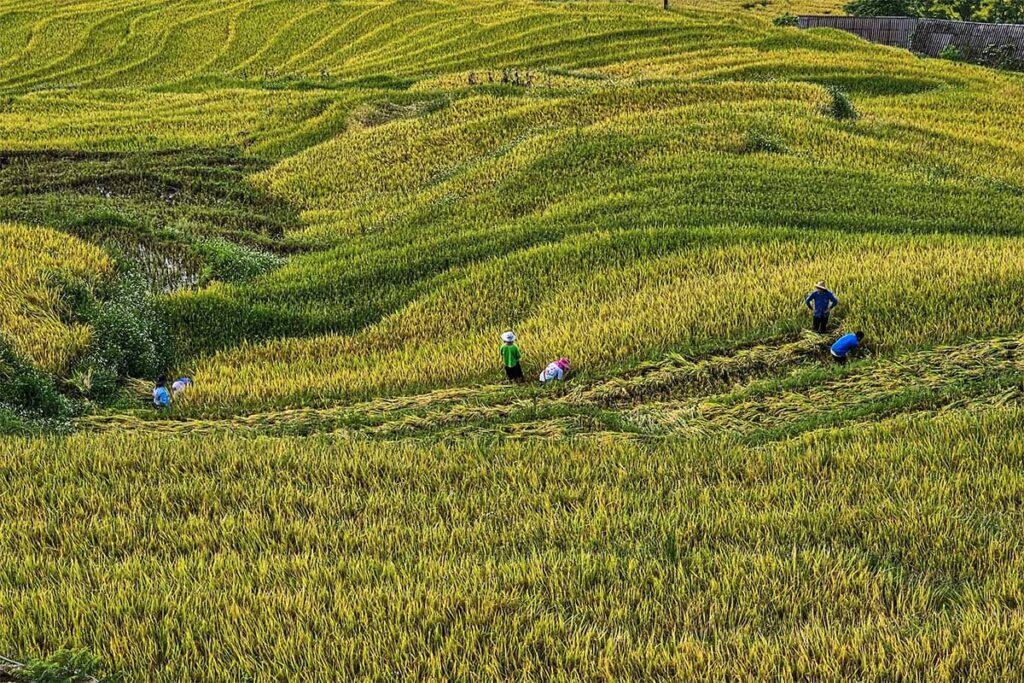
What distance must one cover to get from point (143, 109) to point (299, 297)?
1710cm

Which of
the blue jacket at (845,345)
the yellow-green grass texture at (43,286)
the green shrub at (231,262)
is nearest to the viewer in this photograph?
the blue jacket at (845,345)

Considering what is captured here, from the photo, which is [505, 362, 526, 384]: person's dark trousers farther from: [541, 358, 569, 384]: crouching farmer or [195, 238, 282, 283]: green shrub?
[195, 238, 282, 283]: green shrub

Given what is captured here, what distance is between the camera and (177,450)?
6621 millimetres

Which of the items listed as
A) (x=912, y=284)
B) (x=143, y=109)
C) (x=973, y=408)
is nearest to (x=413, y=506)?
(x=973, y=408)

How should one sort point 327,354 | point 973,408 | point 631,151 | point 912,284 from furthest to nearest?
point 631,151 → point 327,354 → point 912,284 → point 973,408

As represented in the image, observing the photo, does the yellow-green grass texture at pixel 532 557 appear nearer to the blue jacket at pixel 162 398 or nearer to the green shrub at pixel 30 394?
the green shrub at pixel 30 394

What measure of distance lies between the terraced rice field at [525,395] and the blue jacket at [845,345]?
0.21 meters

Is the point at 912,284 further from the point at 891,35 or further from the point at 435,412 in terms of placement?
the point at 891,35

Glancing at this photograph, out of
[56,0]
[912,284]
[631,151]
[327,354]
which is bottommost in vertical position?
[327,354]

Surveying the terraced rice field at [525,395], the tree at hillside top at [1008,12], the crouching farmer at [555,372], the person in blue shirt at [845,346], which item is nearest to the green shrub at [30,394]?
the terraced rice field at [525,395]

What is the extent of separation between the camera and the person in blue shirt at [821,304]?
8.20 m

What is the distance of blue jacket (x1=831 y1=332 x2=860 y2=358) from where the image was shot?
7.75 m

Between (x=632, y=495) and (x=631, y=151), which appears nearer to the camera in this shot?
(x=632, y=495)

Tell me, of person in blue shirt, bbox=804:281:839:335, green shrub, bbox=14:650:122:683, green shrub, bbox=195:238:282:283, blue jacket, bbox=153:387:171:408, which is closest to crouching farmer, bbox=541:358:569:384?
person in blue shirt, bbox=804:281:839:335
